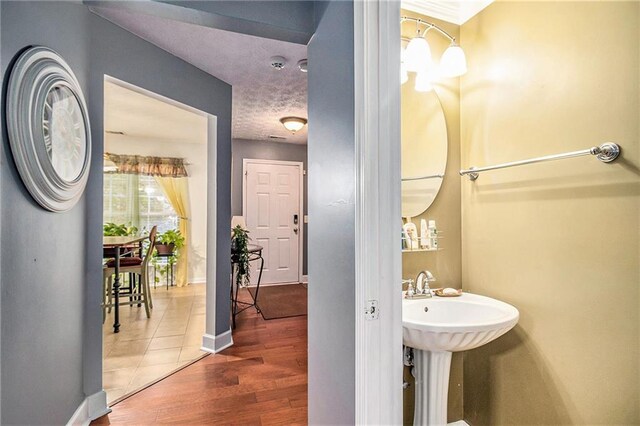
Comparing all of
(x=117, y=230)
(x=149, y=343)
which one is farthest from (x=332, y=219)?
(x=117, y=230)

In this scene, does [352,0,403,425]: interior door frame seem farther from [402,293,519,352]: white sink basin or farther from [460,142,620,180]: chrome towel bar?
[460,142,620,180]: chrome towel bar

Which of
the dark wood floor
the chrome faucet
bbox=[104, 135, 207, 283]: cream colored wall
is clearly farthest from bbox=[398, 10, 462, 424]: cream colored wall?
bbox=[104, 135, 207, 283]: cream colored wall

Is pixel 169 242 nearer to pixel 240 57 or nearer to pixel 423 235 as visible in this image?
pixel 240 57

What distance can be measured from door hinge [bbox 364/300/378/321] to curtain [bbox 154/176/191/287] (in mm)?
4940

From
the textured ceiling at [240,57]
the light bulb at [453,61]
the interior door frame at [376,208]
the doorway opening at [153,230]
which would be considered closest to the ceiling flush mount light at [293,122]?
the textured ceiling at [240,57]

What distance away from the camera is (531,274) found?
1457 millimetres

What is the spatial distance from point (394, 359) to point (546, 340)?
0.86 meters

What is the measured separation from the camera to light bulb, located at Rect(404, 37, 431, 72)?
1506 millimetres

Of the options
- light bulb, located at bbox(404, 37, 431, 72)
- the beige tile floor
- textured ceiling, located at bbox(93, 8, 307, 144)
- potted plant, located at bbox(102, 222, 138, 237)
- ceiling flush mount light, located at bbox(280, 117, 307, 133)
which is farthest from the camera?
potted plant, located at bbox(102, 222, 138, 237)

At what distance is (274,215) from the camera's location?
17.0 ft

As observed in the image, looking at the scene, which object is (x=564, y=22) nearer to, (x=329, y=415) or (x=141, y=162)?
(x=329, y=415)

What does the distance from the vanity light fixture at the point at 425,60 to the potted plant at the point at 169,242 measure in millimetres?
4560

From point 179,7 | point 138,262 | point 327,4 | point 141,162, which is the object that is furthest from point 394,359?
point 141,162

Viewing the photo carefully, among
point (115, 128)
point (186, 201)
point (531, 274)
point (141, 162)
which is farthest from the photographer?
point (186, 201)
